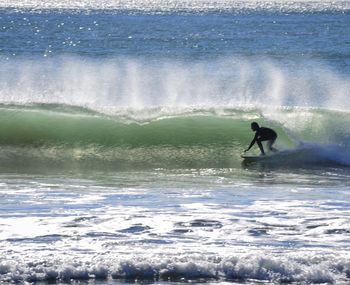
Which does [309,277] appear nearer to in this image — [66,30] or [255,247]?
[255,247]

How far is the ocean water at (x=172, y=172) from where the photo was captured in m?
14.5

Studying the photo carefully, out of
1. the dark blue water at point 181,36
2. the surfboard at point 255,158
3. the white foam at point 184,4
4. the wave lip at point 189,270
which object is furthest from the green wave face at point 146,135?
the white foam at point 184,4

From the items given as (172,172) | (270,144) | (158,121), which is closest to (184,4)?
(158,121)

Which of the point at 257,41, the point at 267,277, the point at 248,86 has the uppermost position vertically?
the point at 257,41

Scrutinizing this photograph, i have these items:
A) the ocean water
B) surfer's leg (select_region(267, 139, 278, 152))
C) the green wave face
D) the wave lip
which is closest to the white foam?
the ocean water

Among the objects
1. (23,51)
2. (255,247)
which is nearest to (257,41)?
(23,51)

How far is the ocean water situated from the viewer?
1452cm

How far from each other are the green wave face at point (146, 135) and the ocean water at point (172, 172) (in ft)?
0.14

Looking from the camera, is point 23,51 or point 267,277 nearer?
point 267,277

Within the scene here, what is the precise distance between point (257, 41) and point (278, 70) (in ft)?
53.7

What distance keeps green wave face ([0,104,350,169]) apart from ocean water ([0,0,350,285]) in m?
0.04

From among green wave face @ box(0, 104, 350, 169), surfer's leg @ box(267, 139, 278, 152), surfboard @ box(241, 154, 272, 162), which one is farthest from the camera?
green wave face @ box(0, 104, 350, 169)

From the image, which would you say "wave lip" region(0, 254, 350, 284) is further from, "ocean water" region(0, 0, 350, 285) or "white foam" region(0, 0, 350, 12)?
"white foam" region(0, 0, 350, 12)

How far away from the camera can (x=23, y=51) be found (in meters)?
55.7
